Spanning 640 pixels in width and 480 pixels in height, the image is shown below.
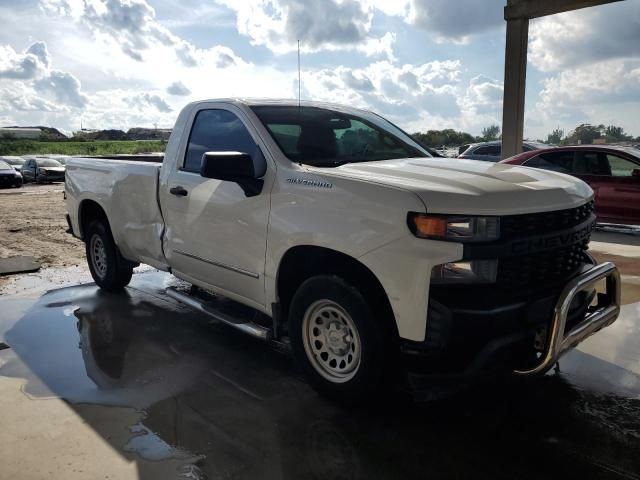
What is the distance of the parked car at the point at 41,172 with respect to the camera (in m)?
26.8

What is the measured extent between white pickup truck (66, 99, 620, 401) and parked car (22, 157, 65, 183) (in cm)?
2480

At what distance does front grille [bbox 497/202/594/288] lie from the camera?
9.74ft

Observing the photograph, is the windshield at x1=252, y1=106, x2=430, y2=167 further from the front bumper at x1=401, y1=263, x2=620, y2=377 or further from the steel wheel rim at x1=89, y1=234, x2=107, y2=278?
the steel wheel rim at x1=89, y1=234, x2=107, y2=278

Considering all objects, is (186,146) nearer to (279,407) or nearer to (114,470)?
(279,407)

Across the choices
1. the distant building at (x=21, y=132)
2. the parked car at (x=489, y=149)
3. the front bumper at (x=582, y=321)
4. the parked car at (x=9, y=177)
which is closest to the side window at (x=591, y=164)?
the parked car at (x=489, y=149)

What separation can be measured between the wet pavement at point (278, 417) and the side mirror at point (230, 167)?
145cm

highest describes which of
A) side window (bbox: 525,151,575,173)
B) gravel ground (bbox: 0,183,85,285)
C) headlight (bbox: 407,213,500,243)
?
side window (bbox: 525,151,575,173)

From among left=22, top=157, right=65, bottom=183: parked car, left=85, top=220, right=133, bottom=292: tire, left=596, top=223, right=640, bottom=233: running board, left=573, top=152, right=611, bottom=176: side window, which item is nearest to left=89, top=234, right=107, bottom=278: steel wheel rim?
left=85, top=220, right=133, bottom=292: tire

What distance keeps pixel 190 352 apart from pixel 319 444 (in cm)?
178

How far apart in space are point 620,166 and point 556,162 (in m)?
1.02

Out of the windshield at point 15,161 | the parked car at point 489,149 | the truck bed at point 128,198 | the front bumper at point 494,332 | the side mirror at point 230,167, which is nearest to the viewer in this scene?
the front bumper at point 494,332

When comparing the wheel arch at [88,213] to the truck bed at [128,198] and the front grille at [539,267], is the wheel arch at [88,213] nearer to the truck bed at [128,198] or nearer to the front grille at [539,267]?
the truck bed at [128,198]

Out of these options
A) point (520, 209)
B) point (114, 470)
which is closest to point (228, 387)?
point (114, 470)

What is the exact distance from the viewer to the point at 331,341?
3.55m
